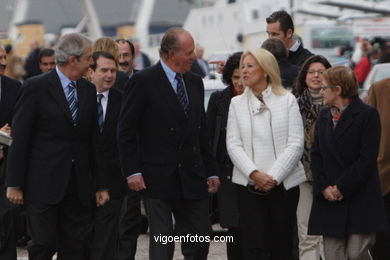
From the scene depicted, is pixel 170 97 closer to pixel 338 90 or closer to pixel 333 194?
pixel 338 90

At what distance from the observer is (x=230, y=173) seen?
9.44 meters

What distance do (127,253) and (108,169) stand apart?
1.05 meters

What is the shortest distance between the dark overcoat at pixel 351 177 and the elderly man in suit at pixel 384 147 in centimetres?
64

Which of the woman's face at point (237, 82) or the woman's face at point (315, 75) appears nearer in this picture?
the woman's face at point (315, 75)

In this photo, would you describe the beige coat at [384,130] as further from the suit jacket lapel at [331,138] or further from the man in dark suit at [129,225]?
the man in dark suit at [129,225]

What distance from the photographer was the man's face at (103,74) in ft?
31.4

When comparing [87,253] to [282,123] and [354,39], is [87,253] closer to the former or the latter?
[282,123]

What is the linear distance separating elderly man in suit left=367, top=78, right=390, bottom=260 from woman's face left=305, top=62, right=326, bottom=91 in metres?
0.52

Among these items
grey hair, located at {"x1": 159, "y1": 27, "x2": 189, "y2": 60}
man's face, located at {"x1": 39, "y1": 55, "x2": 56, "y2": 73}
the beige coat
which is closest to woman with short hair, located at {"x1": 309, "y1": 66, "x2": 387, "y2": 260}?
the beige coat

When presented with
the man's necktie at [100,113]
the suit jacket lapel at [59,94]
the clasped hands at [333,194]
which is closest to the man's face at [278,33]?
the man's necktie at [100,113]

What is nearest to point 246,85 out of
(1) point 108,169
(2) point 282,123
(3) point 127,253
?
(2) point 282,123

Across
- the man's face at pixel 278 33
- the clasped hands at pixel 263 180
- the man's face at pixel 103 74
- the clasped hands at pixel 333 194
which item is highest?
the man's face at pixel 278 33

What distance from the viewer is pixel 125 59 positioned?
36.0 ft

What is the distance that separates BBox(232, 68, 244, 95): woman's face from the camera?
9.49 metres
